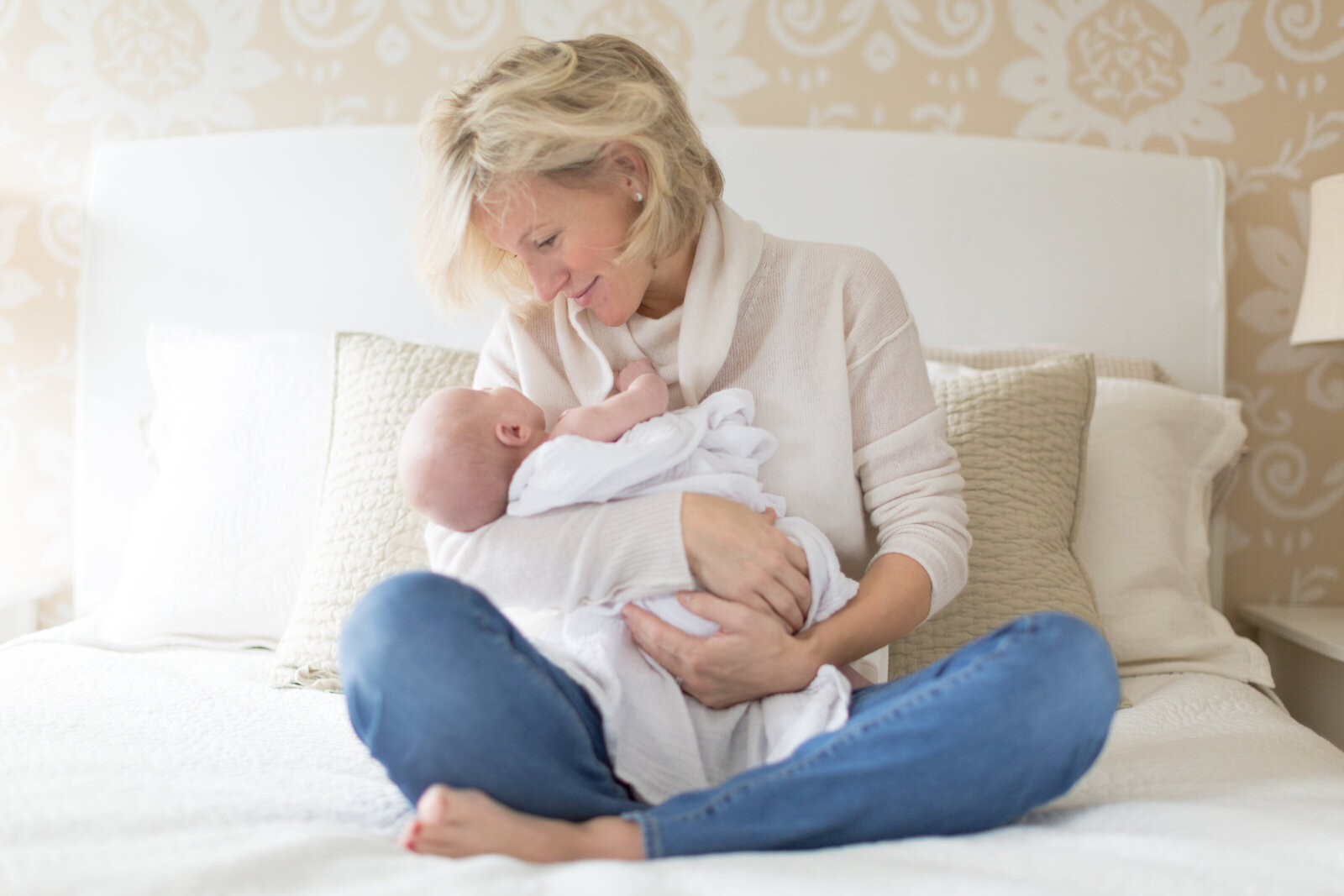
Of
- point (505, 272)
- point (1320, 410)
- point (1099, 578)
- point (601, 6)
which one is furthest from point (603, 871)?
point (1320, 410)

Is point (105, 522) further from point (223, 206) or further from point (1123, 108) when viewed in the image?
point (1123, 108)

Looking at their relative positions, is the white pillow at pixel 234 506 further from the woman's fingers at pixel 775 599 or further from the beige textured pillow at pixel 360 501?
the woman's fingers at pixel 775 599

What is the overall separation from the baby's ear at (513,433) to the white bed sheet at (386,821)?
0.35 m

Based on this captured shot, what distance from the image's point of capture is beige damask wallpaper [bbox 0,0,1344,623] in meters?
1.95

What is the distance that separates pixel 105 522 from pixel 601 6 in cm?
133

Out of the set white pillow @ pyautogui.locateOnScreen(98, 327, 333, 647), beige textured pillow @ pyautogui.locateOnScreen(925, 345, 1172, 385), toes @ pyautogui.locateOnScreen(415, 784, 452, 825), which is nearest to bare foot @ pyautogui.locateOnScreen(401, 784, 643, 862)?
toes @ pyautogui.locateOnScreen(415, 784, 452, 825)

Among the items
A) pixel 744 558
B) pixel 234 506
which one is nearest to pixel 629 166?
pixel 744 558

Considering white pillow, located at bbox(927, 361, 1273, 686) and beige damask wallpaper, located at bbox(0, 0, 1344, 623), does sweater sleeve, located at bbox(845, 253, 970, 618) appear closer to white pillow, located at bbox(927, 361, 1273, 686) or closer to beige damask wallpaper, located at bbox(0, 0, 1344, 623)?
white pillow, located at bbox(927, 361, 1273, 686)

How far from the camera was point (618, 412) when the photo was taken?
3.59 ft

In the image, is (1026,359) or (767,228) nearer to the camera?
(1026,359)

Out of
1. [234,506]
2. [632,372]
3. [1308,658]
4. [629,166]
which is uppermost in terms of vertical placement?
[629,166]

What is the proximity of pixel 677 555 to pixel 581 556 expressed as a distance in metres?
0.09

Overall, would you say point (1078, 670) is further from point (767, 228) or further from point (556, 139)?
point (767, 228)

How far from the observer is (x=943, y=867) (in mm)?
716
